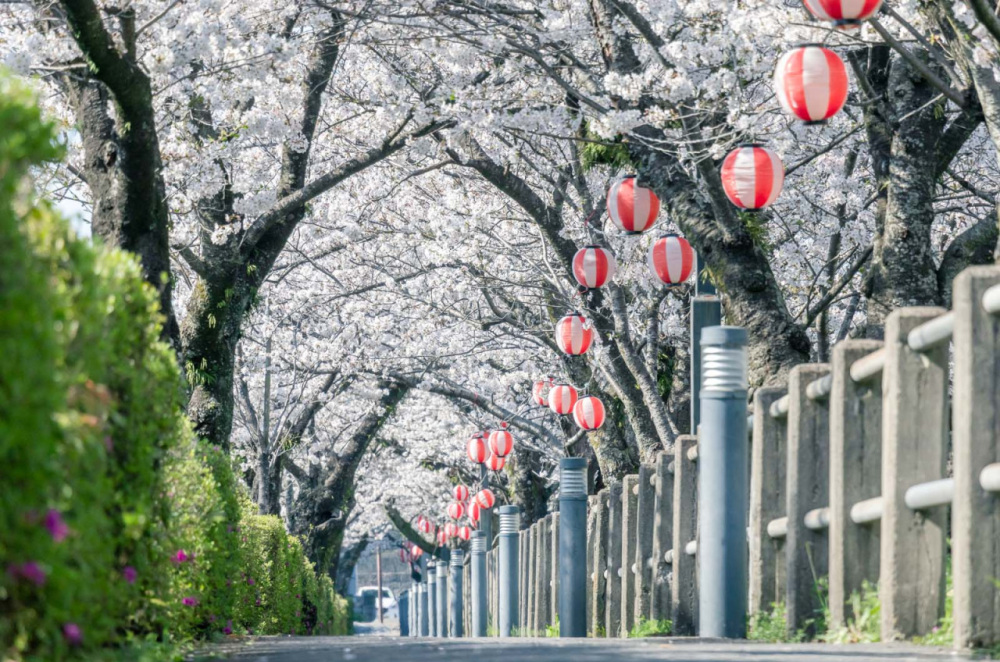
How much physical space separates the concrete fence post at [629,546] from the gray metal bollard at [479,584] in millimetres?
13562

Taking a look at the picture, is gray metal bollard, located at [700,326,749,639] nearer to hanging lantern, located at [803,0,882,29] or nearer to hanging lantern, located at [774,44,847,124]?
hanging lantern, located at [803,0,882,29]

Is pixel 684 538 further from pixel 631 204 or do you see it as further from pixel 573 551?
pixel 631 204

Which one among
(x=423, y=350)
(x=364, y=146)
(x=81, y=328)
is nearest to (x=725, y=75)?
(x=364, y=146)

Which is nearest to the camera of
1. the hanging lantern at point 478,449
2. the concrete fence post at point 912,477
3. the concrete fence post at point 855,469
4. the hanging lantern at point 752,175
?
the concrete fence post at point 912,477

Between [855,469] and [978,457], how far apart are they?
55.8 inches

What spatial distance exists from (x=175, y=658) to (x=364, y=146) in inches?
510

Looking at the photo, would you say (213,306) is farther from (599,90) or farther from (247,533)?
(599,90)

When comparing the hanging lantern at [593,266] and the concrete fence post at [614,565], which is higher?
the hanging lantern at [593,266]

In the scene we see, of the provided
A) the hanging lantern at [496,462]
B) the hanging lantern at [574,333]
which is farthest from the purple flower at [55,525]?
the hanging lantern at [496,462]

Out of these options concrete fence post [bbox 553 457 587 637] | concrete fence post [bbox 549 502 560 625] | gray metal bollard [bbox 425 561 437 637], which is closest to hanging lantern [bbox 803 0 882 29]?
concrete fence post [bbox 553 457 587 637]

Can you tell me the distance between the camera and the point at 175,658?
5652 millimetres

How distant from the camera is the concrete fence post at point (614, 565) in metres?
13.3

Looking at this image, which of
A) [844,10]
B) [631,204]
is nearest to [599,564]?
[631,204]

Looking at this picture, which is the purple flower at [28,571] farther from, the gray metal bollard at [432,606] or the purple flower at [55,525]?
the gray metal bollard at [432,606]
